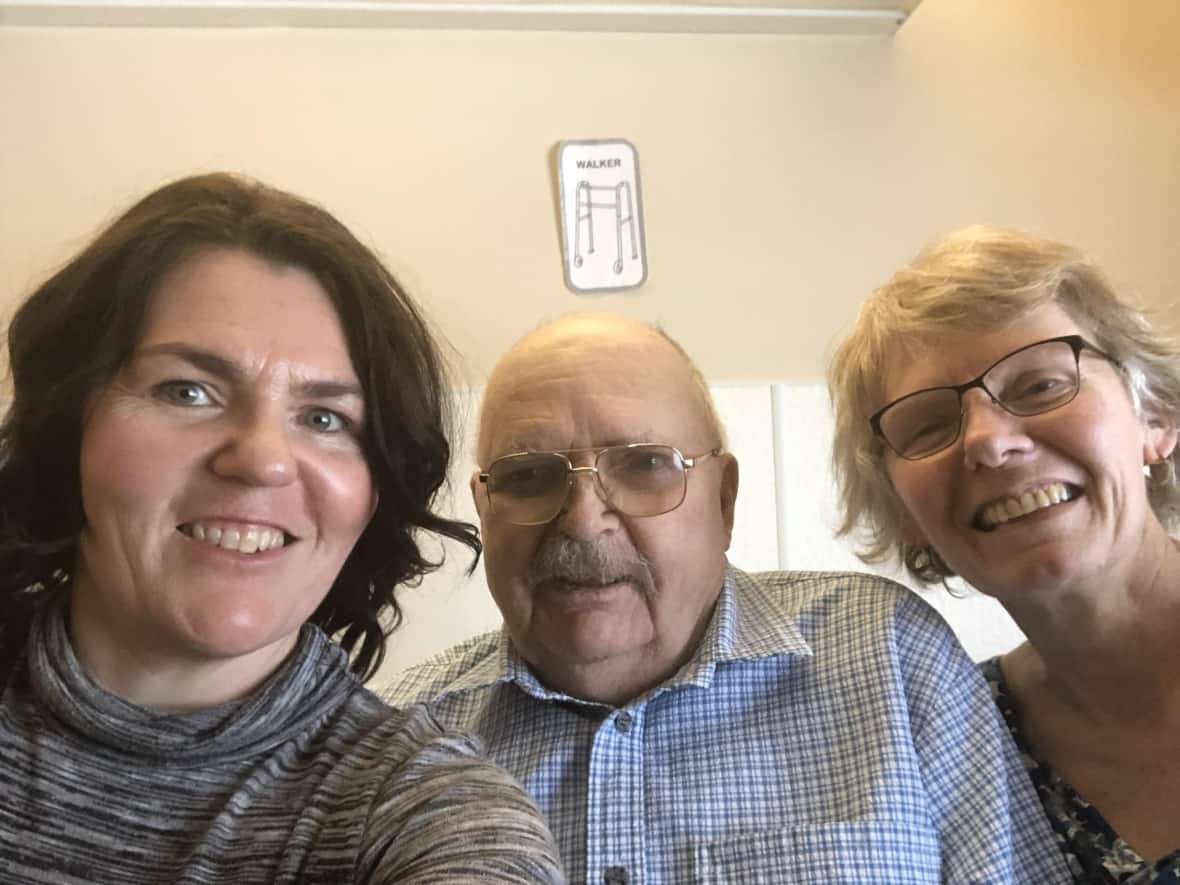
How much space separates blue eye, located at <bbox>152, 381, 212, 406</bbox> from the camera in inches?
33.5

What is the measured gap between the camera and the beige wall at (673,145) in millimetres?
1983

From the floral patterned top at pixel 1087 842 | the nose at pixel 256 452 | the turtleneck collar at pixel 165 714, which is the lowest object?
the floral patterned top at pixel 1087 842

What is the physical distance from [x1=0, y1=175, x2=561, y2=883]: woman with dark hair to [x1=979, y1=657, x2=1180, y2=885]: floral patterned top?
741mm

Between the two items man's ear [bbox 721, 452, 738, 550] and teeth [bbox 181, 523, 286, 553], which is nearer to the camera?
teeth [bbox 181, 523, 286, 553]

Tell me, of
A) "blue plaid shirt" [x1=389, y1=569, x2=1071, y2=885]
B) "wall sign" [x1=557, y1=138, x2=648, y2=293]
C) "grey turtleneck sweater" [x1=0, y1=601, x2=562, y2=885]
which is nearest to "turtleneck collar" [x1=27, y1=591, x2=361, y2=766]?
"grey turtleneck sweater" [x1=0, y1=601, x2=562, y2=885]

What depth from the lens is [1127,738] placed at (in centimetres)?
120

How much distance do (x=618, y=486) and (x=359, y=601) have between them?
14.8 inches

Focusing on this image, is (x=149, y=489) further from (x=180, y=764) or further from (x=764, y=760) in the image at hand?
(x=764, y=760)

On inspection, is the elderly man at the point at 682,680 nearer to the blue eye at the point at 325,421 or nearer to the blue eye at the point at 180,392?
the blue eye at the point at 325,421

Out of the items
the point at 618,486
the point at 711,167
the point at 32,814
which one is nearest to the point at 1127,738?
the point at 618,486

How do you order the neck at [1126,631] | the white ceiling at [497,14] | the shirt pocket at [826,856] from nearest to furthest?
the shirt pocket at [826,856] < the neck at [1126,631] < the white ceiling at [497,14]

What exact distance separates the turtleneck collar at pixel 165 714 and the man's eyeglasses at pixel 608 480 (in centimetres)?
45

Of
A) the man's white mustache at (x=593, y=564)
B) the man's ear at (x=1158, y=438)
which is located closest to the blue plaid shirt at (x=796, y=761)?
the man's white mustache at (x=593, y=564)

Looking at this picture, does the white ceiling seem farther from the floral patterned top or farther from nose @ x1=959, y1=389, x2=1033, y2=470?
the floral patterned top
